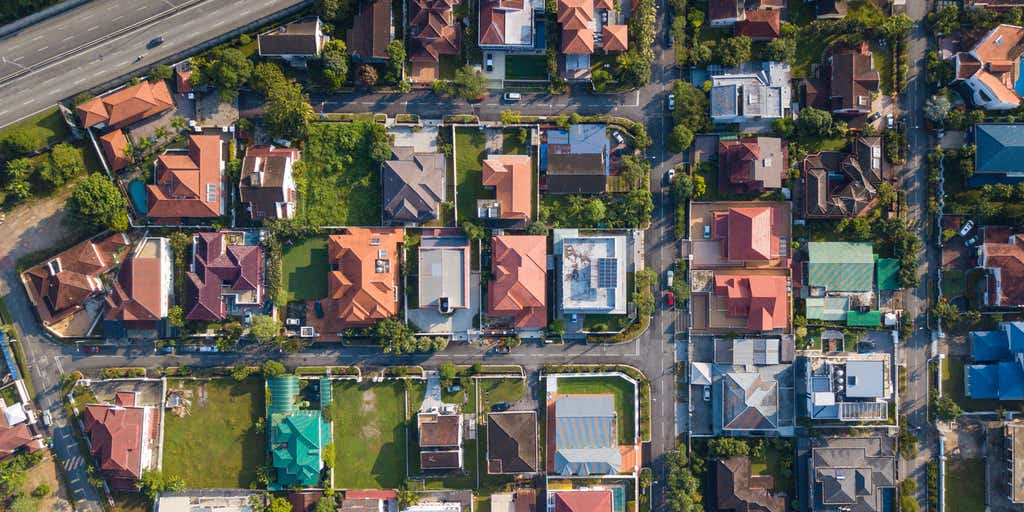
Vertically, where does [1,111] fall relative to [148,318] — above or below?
above

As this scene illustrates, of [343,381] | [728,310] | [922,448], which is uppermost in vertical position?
[728,310]

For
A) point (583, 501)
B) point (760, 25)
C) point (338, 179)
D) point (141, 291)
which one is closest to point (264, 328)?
point (141, 291)

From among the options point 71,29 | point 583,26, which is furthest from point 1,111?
point 583,26

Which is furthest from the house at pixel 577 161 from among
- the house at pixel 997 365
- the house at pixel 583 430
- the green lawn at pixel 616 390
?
the house at pixel 997 365

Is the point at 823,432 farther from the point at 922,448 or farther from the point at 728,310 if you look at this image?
the point at 728,310

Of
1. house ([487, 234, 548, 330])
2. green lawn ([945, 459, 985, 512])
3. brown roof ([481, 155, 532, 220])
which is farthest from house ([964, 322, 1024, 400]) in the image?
brown roof ([481, 155, 532, 220])

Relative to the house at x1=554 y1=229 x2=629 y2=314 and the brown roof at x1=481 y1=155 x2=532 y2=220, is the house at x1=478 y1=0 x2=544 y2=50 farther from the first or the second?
the house at x1=554 y1=229 x2=629 y2=314

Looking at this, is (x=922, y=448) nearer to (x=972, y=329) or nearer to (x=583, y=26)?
(x=972, y=329)
